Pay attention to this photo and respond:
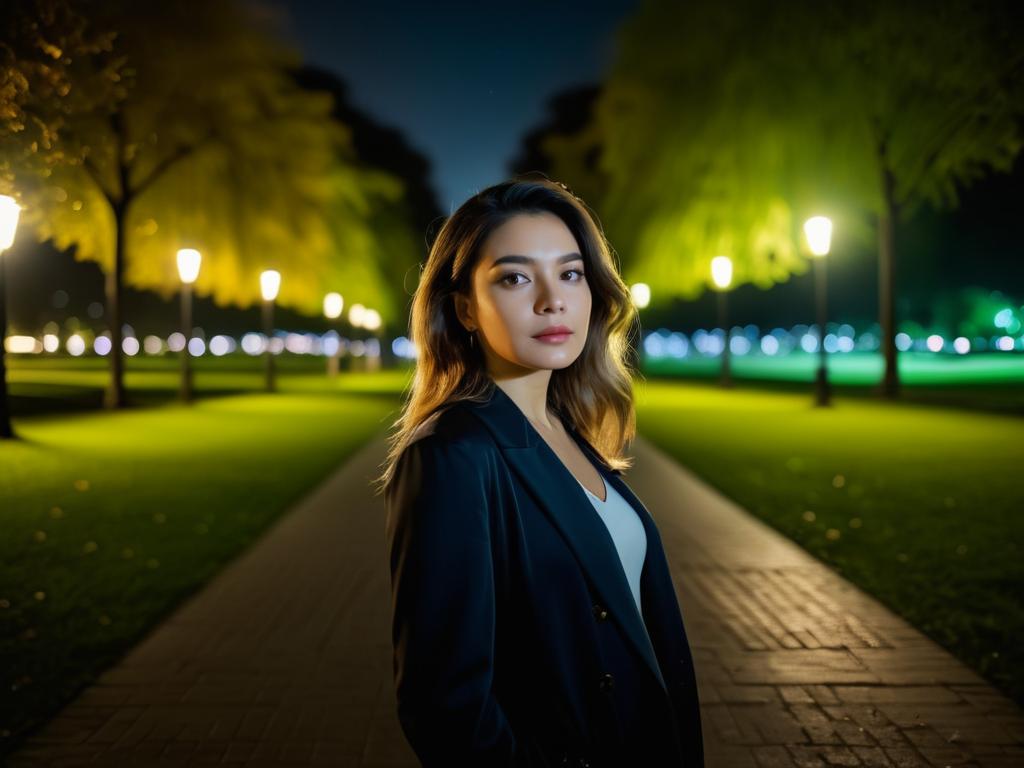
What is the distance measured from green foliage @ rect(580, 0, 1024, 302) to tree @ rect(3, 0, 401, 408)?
956cm

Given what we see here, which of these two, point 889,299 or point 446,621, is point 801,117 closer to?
point 889,299

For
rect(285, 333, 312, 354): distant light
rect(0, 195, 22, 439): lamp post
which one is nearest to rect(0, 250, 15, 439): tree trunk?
rect(0, 195, 22, 439): lamp post

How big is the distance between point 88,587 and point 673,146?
21504 millimetres

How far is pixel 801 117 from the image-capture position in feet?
67.5

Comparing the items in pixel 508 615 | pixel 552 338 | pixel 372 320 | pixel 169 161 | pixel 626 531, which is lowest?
pixel 508 615

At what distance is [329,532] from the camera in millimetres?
7984

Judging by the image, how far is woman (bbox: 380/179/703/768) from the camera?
1.61 meters

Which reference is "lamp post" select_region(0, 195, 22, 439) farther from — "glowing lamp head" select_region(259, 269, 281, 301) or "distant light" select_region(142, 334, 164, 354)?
"distant light" select_region(142, 334, 164, 354)

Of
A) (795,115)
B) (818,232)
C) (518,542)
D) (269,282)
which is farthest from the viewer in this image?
(269,282)

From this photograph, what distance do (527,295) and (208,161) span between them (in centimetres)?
2183

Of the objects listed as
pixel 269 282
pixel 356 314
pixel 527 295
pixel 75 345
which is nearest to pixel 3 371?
pixel 527 295

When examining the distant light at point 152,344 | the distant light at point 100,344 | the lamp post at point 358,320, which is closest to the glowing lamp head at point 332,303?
the lamp post at point 358,320

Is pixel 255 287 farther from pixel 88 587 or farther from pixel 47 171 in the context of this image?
pixel 88 587

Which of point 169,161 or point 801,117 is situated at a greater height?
point 801,117
